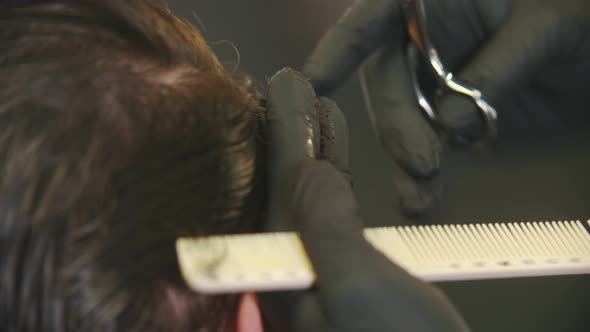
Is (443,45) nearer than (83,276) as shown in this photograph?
No

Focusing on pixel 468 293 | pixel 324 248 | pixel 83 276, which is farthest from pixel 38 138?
pixel 468 293

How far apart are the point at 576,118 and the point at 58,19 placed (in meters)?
0.74

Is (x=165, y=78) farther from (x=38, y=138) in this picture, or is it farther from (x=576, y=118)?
(x=576, y=118)

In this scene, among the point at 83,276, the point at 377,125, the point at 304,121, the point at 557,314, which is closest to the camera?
the point at 83,276

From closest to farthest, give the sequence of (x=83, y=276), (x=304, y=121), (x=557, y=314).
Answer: (x=83, y=276)
(x=304, y=121)
(x=557, y=314)

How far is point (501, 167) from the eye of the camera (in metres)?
0.75

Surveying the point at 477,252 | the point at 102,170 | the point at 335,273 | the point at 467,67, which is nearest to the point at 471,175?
the point at 467,67

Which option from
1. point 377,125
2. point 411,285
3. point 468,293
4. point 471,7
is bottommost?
point 468,293

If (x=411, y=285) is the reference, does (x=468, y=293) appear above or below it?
below

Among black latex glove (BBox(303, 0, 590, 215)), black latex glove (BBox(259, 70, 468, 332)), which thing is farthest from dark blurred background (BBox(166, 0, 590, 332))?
black latex glove (BBox(259, 70, 468, 332))

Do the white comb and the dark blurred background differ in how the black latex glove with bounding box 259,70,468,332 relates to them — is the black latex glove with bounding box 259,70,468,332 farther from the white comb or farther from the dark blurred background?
the dark blurred background

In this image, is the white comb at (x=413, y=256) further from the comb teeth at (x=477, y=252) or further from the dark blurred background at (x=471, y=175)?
the dark blurred background at (x=471, y=175)

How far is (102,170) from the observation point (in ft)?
0.98

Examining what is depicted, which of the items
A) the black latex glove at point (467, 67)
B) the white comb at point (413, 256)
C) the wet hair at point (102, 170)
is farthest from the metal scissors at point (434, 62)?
the wet hair at point (102, 170)
